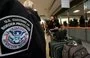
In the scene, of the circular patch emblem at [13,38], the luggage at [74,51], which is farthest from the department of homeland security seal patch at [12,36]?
the luggage at [74,51]

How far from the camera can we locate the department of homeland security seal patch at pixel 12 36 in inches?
19.2

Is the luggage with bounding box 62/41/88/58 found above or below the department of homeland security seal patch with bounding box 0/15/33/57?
below

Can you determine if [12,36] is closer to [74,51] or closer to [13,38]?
[13,38]

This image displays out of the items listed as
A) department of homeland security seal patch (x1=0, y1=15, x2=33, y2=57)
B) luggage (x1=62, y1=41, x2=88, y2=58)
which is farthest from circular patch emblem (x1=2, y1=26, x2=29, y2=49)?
luggage (x1=62, y1=41, x2=88, y2=58)

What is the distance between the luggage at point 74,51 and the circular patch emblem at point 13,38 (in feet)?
6.96

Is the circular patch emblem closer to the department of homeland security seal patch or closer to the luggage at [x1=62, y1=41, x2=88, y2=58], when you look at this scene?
the department of homeland security seal patch

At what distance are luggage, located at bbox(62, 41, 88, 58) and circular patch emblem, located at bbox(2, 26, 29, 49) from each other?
2121 millimetres

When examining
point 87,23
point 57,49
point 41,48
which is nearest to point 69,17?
point 87,23

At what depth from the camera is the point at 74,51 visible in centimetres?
263

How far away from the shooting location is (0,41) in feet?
1.61

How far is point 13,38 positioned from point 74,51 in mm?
2219

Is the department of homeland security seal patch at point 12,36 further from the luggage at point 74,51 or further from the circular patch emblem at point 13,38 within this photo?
the luggage at point 74,51

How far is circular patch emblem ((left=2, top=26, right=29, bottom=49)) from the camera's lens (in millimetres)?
489

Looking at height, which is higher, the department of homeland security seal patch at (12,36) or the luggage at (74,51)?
the department of homeland security seal patch at (12,36)
